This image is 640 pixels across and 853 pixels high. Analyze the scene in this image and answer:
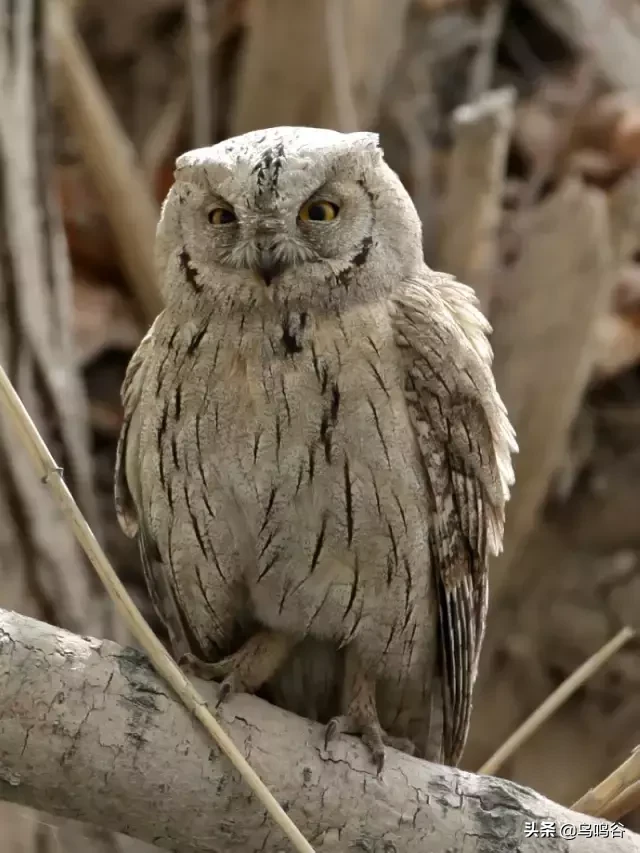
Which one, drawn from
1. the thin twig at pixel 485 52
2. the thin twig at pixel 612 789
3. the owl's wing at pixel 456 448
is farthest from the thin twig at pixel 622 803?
the thin twig at pixel 485 52

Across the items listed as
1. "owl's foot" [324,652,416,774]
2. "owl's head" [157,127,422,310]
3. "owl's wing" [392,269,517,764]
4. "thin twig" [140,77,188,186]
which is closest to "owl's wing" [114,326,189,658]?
"owl's head" [157,127,422,310]

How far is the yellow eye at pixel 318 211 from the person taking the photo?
45.9 inches

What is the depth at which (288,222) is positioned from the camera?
114cm

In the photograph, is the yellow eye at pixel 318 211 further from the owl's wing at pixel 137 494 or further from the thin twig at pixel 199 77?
the thin twig at pixel 199 77

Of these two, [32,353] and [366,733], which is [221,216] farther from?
[32,353]

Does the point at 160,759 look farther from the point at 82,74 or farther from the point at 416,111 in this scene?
the point at 416,111

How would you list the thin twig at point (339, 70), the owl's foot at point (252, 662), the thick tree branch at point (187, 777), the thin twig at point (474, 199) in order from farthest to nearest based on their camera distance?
the thin twig at point (339, 70), the thin twig at point (474, 199), the owl's foot at point (252, 662), the thick tree branch at point (187, 777)

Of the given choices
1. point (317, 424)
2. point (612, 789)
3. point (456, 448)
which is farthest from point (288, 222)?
point (612, 789)

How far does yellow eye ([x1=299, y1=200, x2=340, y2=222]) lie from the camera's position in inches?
45.9

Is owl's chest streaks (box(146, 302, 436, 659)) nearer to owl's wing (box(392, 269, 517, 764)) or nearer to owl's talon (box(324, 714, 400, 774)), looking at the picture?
owl's wing (box(392, 269, 517, 764))

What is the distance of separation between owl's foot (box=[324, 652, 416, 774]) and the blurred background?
655mm

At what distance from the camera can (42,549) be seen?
1.87 m

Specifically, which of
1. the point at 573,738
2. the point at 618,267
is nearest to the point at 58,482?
the point at 618,267

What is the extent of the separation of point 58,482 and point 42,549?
3.17ft
